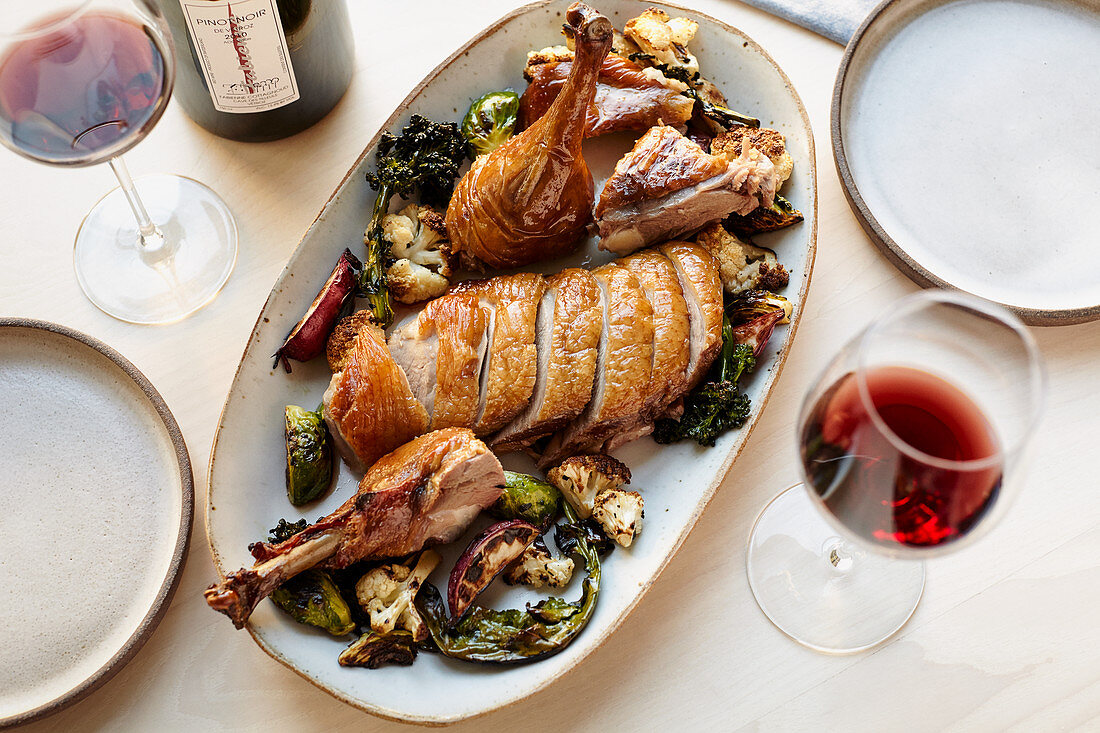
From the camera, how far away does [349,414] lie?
1832 millimetres

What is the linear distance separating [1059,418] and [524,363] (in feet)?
4.29

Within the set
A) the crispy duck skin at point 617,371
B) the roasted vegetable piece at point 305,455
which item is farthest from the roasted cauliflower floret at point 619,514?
the roasted vegetable piece at point 305,455

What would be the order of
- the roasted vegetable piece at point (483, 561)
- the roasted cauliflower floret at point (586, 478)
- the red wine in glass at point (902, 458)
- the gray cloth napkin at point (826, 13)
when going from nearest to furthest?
the red wine in glass at point (902, 458), the roasted vegetable piece at point (483, 561), the roasted cauliflower floret at point (586, 478), the gray cloth napkin at point (826, 13)

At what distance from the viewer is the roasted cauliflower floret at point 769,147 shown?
6.93ft

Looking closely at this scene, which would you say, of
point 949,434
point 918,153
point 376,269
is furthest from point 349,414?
point 918,153

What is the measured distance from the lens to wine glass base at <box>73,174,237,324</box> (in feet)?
7.30

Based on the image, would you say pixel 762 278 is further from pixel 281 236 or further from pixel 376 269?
pixel 281 236

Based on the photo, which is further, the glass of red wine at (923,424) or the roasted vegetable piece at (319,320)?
the roasted vegetable piece at (319,320)

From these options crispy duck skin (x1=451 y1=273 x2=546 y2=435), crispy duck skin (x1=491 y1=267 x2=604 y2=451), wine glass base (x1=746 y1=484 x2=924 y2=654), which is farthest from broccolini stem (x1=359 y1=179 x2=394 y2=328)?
wine glass base (x1=746 y1=484 x2=924 y2=654)

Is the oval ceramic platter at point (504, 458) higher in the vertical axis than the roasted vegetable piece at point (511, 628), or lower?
higher

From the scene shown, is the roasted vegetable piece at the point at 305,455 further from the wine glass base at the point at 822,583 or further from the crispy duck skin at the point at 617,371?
the wine glass base at the point at 822,583

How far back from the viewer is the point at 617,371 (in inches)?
74.5

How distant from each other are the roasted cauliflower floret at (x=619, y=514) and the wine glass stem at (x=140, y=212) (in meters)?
1.24

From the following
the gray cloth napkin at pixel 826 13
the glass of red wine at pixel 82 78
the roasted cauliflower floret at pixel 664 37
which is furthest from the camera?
the gray cloth napkin at pixel 826 13
